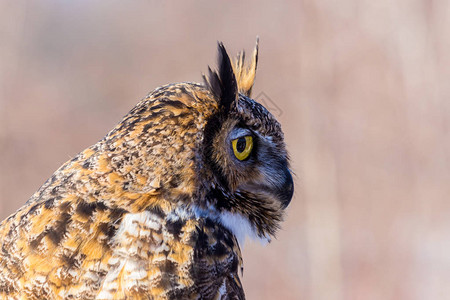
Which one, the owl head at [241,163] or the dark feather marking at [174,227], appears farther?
the owl head at [241,163]

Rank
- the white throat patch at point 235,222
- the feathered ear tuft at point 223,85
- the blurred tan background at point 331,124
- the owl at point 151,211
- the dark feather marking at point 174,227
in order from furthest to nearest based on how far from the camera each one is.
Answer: the blurred tan background at point 331,124 < the feathered ear tuft at point 223,85 < the white throat patch at point 235,222 < the dark feather marking at point 174,227 < the owl at point 151,211

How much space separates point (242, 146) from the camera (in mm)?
1870

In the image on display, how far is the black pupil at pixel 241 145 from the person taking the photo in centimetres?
184

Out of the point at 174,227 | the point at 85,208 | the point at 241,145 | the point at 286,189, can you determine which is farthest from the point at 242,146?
the point at 85,208

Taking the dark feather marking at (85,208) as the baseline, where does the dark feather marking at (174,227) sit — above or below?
below

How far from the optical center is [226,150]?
1.73 meters

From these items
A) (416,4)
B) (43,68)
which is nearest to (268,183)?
(416,4)

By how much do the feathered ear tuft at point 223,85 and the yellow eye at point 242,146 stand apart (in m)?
0.13

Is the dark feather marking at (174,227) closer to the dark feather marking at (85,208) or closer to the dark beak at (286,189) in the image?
the dark feather marking at (85,208)

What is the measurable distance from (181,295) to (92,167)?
48 centimetres

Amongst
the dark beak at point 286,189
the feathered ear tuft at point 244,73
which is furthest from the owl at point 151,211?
the feathered ear tuft at point 244,73

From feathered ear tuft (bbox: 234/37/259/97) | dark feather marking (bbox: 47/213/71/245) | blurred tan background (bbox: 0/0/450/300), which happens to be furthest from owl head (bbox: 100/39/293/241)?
blurred tan background (bbox: 0/0/450/300)

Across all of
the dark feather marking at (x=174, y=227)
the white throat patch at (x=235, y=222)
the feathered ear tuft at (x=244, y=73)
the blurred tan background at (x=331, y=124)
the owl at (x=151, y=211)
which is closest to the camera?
the owl at (x=151, y=211)

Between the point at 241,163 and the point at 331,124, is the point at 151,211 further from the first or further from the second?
the point at 331,124
